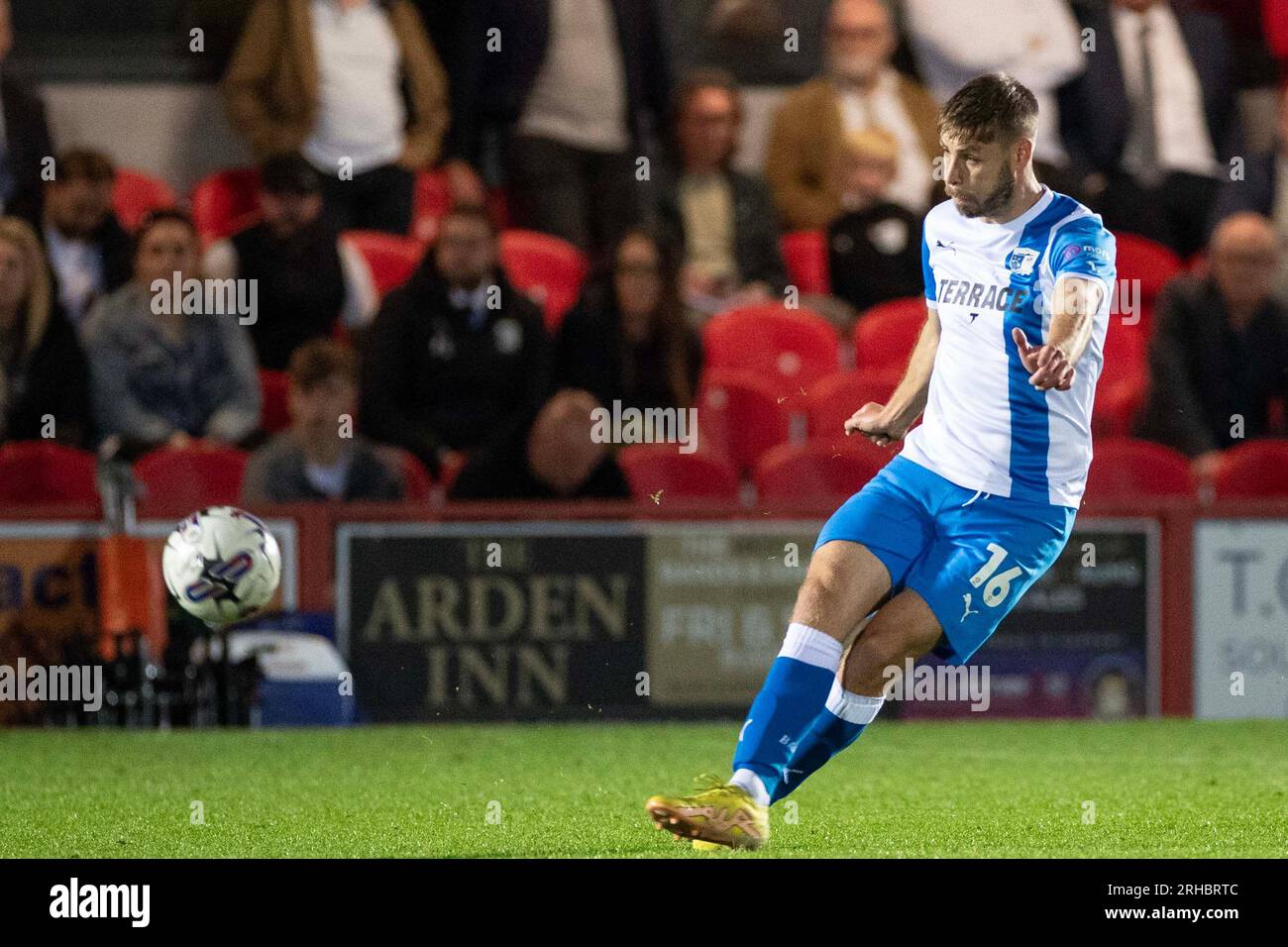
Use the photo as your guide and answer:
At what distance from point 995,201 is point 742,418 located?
5.11m

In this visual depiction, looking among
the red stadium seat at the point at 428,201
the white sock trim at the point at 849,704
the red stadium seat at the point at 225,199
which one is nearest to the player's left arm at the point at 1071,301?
the white sock trim at the point at 849,704

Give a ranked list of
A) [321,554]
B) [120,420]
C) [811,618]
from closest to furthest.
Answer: [811,618] → [321,554] → [120,420]

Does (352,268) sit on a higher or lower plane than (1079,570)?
higher

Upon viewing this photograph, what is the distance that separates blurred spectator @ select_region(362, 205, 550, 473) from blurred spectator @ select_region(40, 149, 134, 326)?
1.44 metres

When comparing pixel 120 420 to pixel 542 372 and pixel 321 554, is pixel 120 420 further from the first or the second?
pixel 542 372

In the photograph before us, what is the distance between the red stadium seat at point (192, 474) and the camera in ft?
30.9

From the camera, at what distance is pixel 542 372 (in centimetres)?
995

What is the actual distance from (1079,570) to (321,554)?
326cm

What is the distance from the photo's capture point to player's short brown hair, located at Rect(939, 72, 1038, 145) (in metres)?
5.20

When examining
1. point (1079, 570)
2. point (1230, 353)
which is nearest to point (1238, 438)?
point (1230, 353)

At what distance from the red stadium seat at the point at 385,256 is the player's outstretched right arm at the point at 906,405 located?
555 centimetres

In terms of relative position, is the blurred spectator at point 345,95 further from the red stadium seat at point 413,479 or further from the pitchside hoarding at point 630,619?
the pitchside hoarding at point 630,619

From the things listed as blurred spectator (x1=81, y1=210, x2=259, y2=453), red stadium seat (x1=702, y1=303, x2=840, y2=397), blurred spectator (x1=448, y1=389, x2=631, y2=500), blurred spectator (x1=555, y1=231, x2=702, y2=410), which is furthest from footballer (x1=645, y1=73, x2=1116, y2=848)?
red stadium seat (x1=702, y1=303, x2=840, y2=397)

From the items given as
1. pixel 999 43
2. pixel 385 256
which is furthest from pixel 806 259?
pixel 385 256
